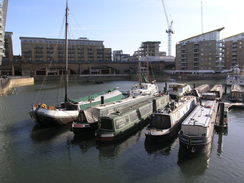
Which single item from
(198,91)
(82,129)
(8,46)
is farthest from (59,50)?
(82,129)

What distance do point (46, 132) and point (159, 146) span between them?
44.0ft

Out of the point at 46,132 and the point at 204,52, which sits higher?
the point at 204,52

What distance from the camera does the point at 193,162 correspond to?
17.9m

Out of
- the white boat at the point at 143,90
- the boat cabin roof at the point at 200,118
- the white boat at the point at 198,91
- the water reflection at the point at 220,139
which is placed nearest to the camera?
the boat cabin roof at the point at 200,118

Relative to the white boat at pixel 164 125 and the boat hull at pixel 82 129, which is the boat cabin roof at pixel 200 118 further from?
the boat hull at pixel 82 129

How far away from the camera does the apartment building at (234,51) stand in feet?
426

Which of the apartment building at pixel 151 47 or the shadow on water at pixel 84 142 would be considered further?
the apartment building at pixel 151 47

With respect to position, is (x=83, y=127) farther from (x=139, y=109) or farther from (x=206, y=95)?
(x=206, y=95)

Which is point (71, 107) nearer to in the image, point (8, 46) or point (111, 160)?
point (111, 160)

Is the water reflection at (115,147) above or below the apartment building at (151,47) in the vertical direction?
below

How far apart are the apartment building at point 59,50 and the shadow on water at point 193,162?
400ft

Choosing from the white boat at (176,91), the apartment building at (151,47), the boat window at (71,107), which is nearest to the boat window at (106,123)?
the boat window at (71,107)

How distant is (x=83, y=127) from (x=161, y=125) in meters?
8.12

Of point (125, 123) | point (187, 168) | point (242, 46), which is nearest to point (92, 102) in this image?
point (125, 123)
